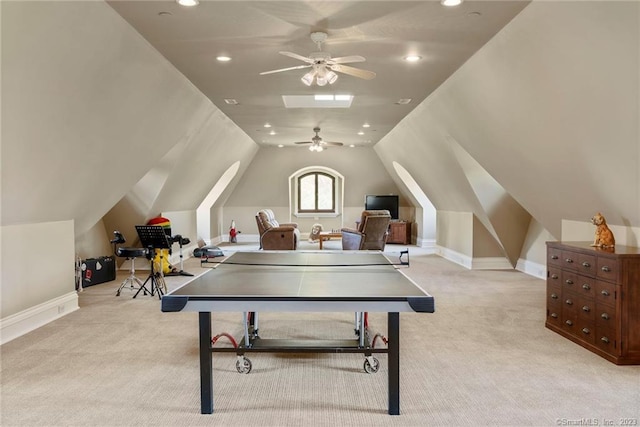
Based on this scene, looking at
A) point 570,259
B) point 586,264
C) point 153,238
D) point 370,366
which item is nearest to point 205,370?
point 370,366

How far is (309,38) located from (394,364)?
9.25ft

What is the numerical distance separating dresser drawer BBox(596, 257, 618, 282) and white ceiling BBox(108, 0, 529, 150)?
209 cm

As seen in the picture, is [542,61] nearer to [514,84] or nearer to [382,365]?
[514,84]

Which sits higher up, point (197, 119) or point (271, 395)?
point (197, 119)

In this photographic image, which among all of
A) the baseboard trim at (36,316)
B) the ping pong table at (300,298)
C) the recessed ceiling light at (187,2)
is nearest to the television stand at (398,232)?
the baseboard trim at (36,316)

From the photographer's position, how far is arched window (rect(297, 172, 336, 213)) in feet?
45.1

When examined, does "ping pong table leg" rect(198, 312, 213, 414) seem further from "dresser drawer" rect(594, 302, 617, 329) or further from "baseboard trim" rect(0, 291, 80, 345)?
"dresser drawer" rect(594, 302, 617, 329)

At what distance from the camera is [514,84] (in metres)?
4.20

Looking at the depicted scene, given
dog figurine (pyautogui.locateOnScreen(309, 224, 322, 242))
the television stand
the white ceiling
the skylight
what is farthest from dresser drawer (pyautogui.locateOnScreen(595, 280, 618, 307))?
the television stand

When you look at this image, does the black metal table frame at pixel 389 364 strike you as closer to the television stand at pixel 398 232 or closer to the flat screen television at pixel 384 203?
the television stand at pixel 398 232

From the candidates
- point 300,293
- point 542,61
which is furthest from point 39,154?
point 542,61

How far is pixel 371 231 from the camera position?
9.44 m

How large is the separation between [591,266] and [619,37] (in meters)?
1.92

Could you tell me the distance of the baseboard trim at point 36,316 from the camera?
13.5 ft
